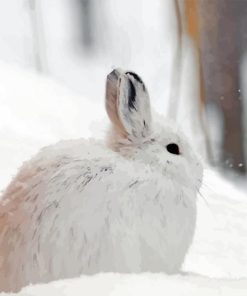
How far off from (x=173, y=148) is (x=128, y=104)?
0.05 metres

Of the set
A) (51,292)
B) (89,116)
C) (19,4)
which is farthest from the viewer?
(19,4)

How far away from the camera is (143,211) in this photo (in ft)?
1.47

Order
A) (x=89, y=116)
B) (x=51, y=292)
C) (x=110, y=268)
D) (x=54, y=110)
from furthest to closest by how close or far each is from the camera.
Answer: (x=54, y=110) < (x=89, y=116) < (x=110, y=268) < (x=51, y=292)

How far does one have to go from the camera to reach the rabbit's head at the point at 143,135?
0.46 meters

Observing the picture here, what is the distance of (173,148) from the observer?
50 centimetres

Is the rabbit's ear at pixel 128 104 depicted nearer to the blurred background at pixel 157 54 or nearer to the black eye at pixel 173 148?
the black eye at pixel 173 148

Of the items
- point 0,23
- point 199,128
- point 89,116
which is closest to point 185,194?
point 89,116

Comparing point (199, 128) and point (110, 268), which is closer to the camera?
point (110, 268)

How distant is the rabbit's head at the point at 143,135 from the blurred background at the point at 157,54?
372mm

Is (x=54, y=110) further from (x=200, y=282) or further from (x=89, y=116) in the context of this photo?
(x=200, y=282)

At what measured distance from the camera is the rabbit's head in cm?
46

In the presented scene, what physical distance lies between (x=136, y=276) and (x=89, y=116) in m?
0.50

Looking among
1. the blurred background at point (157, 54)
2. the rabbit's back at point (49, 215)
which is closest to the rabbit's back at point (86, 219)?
the rabbit's back at point (49, 215)

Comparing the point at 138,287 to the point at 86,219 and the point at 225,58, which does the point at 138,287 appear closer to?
the point at 86,219
